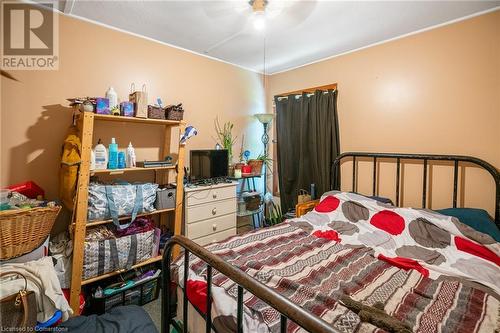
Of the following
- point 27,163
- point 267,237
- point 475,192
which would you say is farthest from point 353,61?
point 27,163

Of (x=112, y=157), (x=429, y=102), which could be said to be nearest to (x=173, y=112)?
(x=112, y=157)

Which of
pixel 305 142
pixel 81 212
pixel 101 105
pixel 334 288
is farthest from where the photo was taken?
pixel 305 142

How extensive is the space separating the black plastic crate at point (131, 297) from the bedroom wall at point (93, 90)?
93cm

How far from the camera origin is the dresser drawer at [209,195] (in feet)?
7.77

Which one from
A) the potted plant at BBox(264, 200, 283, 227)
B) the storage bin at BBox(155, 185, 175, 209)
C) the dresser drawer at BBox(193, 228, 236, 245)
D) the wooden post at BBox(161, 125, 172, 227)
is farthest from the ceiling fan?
the potted plant at BBox(264, 200, 283, 227)

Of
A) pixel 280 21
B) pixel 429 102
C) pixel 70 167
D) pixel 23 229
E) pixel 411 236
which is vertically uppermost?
pixel 280 21

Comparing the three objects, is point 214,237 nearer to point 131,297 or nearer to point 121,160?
point 131,297

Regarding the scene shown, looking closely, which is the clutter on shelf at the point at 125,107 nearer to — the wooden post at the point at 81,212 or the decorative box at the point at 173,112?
the decorative box at the point at 173,112

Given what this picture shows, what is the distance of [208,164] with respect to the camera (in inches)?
106

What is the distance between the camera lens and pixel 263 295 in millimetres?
656

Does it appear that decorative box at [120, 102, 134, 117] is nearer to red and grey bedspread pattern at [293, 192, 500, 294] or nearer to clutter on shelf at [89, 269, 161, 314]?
clutter on shelf at [89, 269, 161, 314]

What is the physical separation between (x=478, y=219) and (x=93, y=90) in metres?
3.26

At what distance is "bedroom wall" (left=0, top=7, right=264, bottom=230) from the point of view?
1809 mm

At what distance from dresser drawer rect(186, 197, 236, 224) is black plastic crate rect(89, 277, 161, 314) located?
0.61 metres
